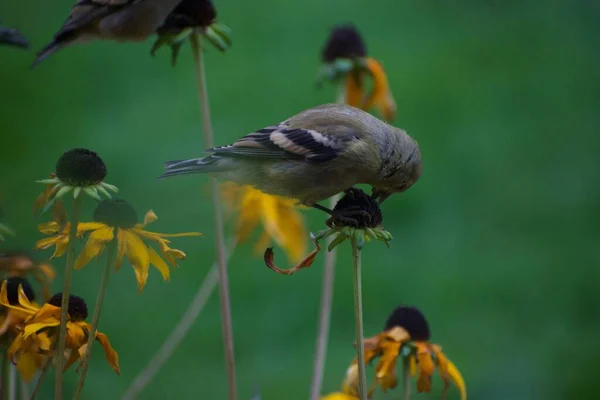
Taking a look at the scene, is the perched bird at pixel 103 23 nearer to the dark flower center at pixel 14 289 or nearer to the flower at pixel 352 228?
the dark flower center at pixel 14 289

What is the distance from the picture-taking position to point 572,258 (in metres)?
3.94

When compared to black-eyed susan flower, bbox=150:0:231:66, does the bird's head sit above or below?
below

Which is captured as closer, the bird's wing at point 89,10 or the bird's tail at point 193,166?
the bird's tail at point 193,166

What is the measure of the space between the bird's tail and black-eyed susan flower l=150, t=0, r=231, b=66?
26cm

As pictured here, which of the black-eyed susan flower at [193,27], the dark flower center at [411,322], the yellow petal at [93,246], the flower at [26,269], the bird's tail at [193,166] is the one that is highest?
the black-eyed susan flower at [193,27]

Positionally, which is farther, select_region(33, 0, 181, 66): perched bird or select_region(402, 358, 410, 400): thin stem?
select_region(33, 0, 181, 66): perched bird

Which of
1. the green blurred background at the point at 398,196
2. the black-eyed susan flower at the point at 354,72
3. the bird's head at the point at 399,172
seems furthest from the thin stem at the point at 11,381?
the black-eyed susan flower at the point at 354,72

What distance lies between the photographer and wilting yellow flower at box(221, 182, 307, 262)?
209 centimetres

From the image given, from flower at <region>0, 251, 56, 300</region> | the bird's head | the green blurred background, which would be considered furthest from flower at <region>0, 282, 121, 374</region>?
the green blurred background

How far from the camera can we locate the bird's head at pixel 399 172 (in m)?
1.63

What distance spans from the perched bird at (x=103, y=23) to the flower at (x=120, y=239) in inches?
30.3

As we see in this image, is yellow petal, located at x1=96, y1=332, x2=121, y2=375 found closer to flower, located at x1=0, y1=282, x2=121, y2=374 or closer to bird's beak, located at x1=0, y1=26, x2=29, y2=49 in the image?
flower, located at x1=0, y1=282, x2=121, y2=374

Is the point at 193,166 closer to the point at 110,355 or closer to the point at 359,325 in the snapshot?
the point at 110,355

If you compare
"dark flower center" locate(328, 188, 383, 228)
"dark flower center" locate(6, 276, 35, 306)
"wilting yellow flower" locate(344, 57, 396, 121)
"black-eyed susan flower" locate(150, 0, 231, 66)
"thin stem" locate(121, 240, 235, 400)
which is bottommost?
"thin stem" locate(121, 240, 235, 400)
